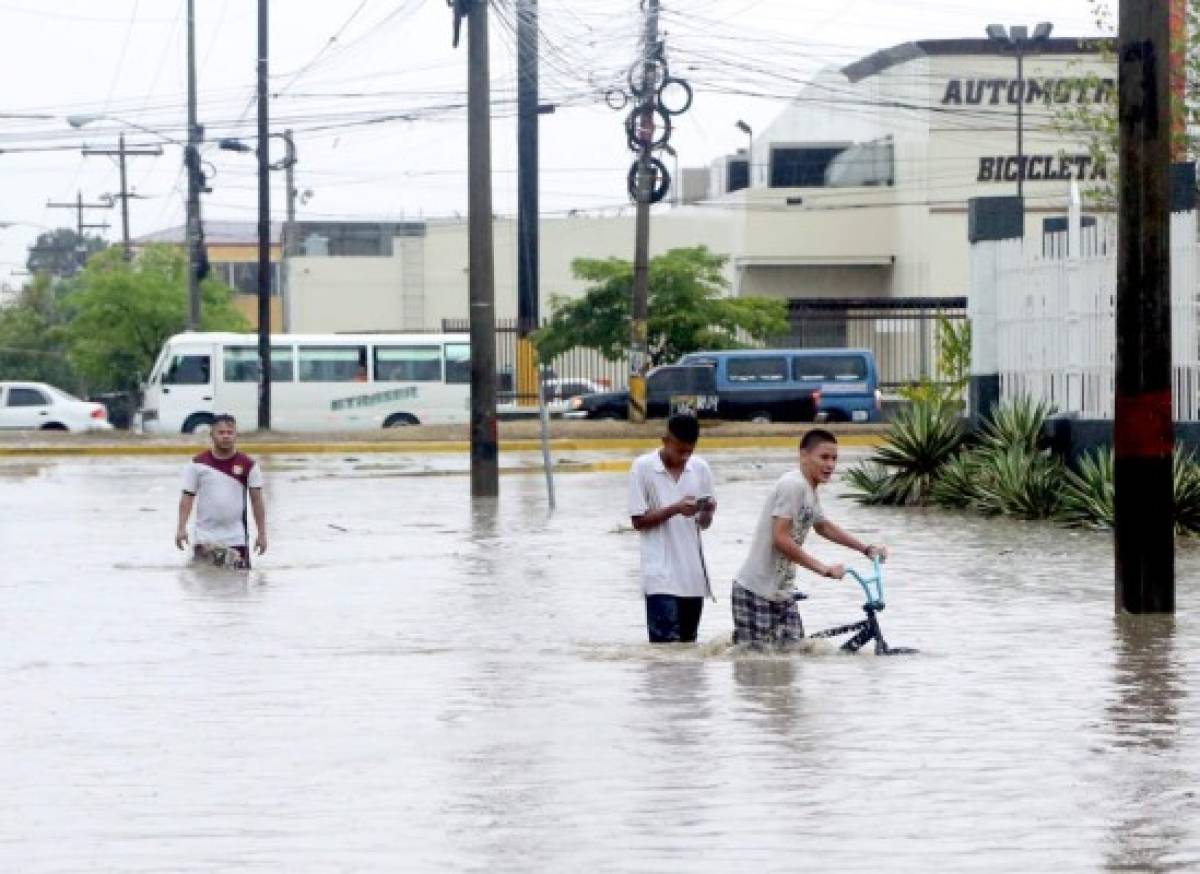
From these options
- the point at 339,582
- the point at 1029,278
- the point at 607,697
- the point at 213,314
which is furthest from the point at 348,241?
the point at 607,697

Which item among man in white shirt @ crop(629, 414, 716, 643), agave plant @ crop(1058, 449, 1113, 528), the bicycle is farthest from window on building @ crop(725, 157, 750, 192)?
man in white shirt @ crop(629, 414, 716, 643)

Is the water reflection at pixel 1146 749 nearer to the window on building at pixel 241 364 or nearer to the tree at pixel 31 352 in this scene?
the window on building at pixel 241 364

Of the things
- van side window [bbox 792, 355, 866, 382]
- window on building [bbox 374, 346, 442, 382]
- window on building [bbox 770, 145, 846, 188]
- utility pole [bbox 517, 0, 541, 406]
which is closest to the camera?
utility pole [bbox 517, 0, 541, 406]

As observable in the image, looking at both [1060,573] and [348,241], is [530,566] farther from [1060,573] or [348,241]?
[348,241]

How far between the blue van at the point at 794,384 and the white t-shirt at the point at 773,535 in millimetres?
41078

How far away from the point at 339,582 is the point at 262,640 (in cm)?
466

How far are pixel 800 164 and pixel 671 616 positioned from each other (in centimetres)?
7239

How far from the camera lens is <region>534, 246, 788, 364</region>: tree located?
198 ft

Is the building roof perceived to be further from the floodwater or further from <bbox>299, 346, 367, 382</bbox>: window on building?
the floodwater

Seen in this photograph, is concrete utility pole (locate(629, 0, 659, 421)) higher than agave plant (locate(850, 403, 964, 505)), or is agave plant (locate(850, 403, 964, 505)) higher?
concrete utility pole (locate(629, 0, 659, 421))

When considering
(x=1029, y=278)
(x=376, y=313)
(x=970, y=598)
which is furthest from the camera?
(x=376, y=313)

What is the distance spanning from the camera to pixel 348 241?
115 m

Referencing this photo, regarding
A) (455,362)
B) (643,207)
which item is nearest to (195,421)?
(455,362)

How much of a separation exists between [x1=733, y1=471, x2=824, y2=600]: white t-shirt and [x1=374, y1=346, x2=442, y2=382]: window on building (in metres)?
47.3
